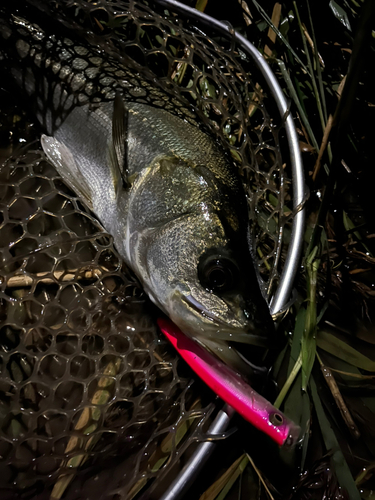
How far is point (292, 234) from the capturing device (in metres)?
1.82

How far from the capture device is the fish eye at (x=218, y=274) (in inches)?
57.7

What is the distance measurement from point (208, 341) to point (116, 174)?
2.86 ft

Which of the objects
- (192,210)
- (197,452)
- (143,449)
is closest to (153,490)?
(143,449)

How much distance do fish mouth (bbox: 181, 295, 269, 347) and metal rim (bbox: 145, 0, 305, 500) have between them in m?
0.26

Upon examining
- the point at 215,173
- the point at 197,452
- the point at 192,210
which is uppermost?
the point at 215,173

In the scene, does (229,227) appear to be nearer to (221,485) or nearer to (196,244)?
(196,244)

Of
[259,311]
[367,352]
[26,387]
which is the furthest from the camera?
[367,352]

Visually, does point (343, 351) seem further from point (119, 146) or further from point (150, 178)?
point (119, 146)

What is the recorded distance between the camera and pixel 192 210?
1603mm

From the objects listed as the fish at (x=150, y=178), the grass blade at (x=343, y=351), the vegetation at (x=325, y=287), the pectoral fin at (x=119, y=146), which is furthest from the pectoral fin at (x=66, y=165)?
the grass blade at (x=343, y=351)

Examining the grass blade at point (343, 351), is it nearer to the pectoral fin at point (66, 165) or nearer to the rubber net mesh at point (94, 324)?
the rubber net mesh at point (94, 324)

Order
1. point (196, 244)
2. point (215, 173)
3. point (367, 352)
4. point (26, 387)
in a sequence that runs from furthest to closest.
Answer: point (367, 352)
point (26, 387)
point (215, 173)
point (196, 244)

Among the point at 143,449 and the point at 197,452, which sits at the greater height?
the point at 197,452

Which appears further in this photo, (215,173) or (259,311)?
(215,173)
